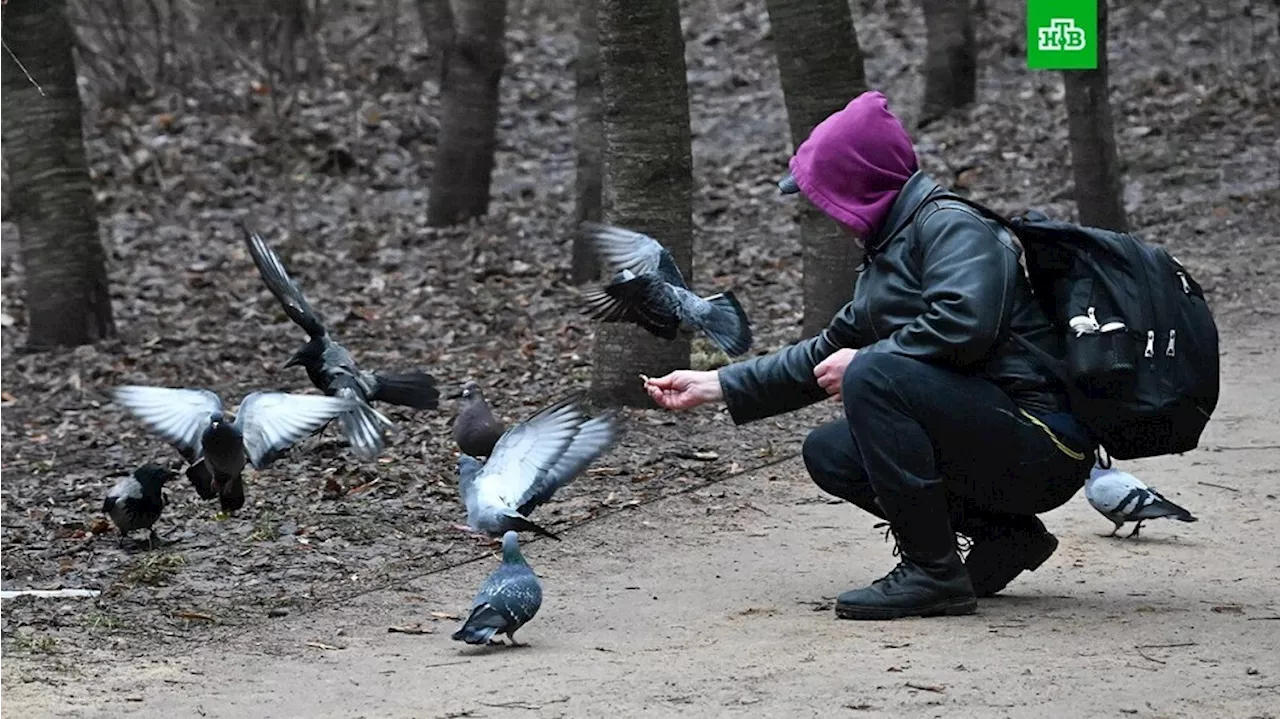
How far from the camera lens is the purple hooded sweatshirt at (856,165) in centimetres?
530

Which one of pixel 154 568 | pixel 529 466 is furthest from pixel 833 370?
pixel 154 568

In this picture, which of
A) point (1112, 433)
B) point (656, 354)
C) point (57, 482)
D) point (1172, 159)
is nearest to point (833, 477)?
point (1112, 433)

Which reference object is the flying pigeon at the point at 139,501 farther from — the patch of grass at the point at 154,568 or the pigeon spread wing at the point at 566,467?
the pigeon spread wing at the point at 566,467

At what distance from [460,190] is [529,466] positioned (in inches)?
392

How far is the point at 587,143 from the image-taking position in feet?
42.9

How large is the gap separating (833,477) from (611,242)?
2.50 meters

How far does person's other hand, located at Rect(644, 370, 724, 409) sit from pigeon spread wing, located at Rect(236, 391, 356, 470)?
1.91m

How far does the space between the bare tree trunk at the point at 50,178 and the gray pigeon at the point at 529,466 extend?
22.4 ft

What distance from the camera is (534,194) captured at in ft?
56.9

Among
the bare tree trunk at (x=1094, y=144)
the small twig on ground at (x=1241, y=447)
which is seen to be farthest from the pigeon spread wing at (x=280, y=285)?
the bare tree trunk at (x=1094, y=144)

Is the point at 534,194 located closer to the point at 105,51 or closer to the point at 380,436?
the point at 105,51

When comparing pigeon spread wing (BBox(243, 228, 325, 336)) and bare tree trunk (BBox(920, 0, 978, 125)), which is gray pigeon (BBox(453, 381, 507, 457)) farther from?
bare tree trunk (BBox(920, 0, 978, 125))

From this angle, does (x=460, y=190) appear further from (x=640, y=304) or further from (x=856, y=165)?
(x=856, y=165)

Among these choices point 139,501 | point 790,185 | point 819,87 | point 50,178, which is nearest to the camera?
point 790,185
